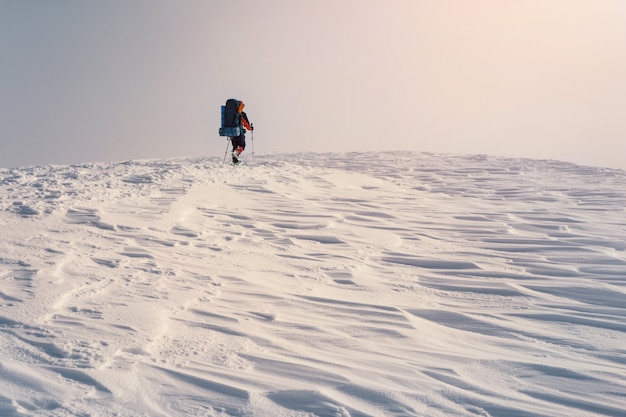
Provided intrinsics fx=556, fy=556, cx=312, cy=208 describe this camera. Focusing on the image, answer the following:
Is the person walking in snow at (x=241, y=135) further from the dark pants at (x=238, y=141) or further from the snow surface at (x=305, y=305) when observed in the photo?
the snow surface at (x=305, y=305)

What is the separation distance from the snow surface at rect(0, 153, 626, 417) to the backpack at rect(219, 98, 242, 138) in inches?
124

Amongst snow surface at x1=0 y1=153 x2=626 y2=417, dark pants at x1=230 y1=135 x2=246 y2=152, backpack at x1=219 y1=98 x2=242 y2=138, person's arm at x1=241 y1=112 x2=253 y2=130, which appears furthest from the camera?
dark pants at x1=230 y1=135 x2=246 y2=152

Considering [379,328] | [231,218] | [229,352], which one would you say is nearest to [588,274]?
[379,328]

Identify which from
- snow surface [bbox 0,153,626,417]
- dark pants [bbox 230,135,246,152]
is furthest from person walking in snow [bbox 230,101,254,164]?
snow surface [bbox 0,153,626,417]

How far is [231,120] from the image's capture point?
37.2 feet

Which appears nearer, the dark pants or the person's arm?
the person's arm

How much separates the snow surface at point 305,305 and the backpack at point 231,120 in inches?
124

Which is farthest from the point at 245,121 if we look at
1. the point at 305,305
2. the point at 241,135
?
the point at 305,305

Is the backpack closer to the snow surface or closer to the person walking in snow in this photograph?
the person walking in snow

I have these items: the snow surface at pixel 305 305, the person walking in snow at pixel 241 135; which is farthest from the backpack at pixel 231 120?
the snow surface at pixel 305 305

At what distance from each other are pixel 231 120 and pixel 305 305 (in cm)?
797

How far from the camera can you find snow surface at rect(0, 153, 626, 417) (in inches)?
Answer: 103

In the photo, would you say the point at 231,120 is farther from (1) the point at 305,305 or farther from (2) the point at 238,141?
(1) the point at 305,305

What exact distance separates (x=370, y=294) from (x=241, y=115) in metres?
7.84
